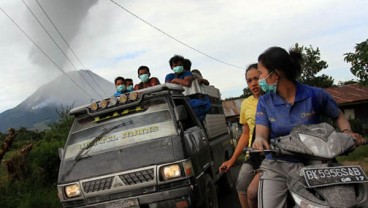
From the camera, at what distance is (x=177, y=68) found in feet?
24.7

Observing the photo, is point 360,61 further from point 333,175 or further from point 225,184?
point 333,175

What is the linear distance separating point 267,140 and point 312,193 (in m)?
0.70

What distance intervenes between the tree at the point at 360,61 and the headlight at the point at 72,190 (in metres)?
11.8

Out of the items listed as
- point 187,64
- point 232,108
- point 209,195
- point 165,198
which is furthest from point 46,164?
point 232,108

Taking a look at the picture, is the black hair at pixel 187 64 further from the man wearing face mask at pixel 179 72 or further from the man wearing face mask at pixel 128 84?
the man wearing face mask at pixel 128 84

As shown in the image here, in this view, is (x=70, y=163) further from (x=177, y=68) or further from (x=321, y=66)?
(x=321, y=66)

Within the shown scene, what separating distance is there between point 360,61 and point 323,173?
13334 millimetres

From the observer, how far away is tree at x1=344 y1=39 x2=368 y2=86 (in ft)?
45.1

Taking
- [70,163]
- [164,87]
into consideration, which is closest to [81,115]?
[70,163]

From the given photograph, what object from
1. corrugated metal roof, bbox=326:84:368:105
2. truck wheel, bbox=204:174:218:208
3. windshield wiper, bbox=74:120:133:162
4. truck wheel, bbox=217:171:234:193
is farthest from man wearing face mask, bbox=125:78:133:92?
corrugated metal roof, bbox=326:84:368:105

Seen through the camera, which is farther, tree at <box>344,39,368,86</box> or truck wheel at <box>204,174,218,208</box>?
tree at <box>344,39,368,86</box>

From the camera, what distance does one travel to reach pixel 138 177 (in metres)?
4.55

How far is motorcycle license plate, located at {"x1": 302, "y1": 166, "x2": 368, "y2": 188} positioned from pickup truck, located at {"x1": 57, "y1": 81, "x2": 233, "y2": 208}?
2397 millimetres

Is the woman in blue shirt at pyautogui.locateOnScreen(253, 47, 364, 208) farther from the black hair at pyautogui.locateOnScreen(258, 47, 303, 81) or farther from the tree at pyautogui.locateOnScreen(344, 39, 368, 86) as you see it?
the tree at pyautogui.locateOnScreen(344, 39, 368, 86)
